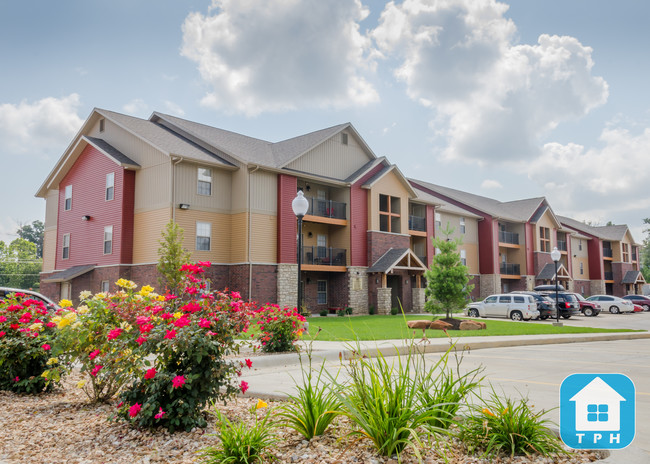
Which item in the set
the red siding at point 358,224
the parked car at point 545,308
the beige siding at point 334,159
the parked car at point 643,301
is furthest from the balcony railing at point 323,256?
the parked car at point 643,301

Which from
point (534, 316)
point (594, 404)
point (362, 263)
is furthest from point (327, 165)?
point (594, 404)

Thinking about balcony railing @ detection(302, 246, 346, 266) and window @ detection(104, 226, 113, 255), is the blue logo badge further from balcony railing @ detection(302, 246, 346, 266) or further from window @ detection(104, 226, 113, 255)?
window @ detection(104, 226, 113, 255)

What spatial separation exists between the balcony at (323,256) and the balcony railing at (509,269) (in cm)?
2206

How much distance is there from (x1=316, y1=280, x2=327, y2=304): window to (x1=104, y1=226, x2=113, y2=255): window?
11972 millimetres

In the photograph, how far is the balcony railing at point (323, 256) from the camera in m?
29.9

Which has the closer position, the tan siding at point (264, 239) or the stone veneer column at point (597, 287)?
the tan siding at point (264, 239)

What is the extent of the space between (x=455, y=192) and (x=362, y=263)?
22.7 meters

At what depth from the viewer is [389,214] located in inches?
1328

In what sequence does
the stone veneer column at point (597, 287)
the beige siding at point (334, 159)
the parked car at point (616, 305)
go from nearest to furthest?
the beige siding at point (334, 159), the parked car at point (616, 305), the stone veneer column at point (597, 287)

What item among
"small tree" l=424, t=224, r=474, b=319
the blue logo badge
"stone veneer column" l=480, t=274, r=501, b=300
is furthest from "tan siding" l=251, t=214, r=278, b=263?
"stone veneer column" l=480, t=274, r=501, b=300

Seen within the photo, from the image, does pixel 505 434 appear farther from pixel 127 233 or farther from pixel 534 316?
pixel 534 316

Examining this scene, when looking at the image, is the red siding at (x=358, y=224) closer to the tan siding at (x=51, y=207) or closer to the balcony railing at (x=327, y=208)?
the balcony railing at (x=327, y=208)

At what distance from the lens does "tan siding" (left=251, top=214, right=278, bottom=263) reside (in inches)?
1063

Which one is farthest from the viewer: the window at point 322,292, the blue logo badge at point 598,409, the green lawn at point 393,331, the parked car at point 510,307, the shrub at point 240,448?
the window at point 322,292
